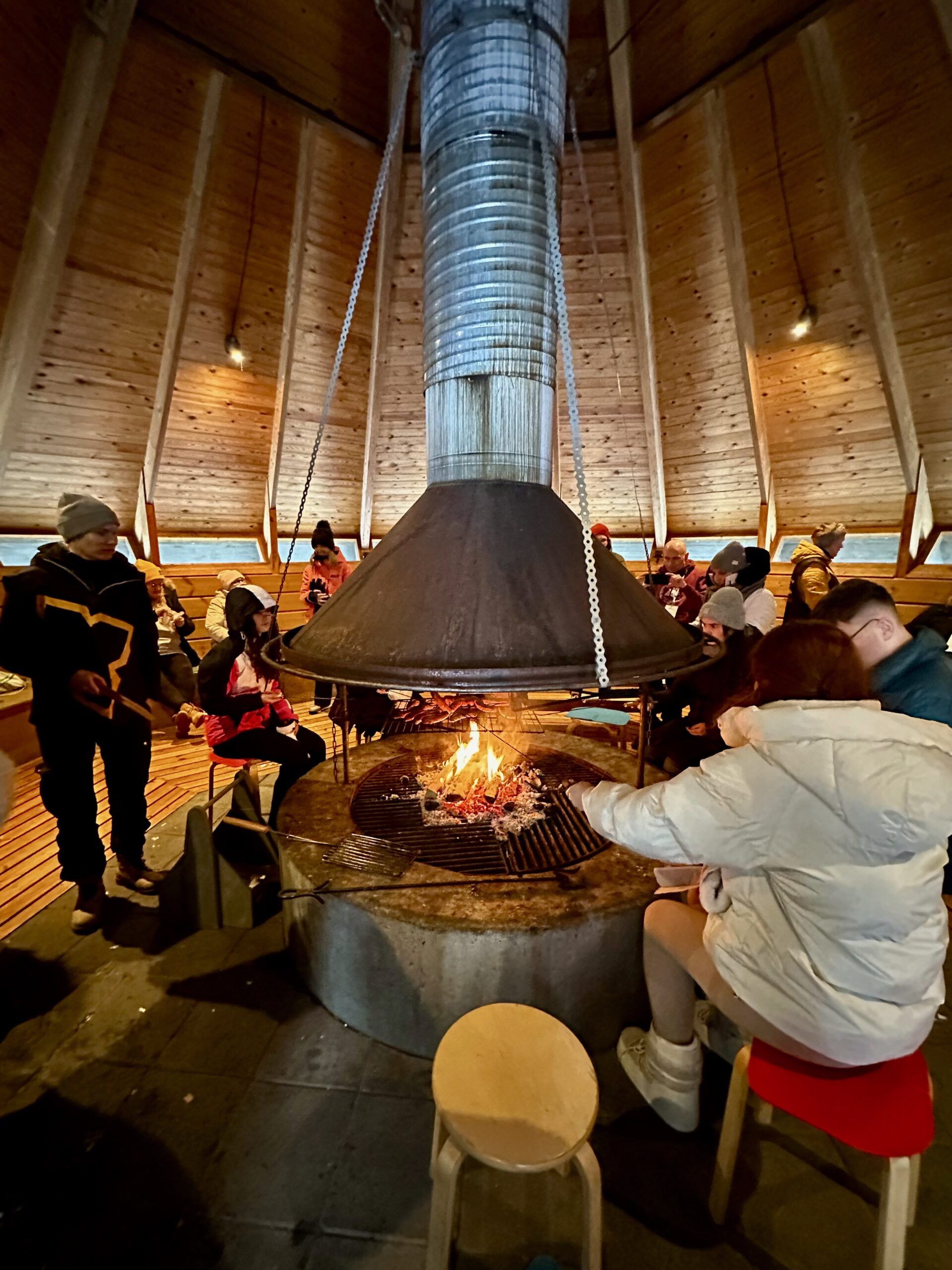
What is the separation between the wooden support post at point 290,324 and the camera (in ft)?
18.6

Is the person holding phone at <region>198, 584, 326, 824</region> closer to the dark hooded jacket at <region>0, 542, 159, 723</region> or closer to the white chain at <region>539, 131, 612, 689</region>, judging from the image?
the dark hooded jacket at <region>0, 542, 159, 723</region>

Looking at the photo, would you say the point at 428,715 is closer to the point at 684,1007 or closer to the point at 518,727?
the point at 518,727

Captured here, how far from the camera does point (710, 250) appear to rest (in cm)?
609

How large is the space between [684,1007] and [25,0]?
683 centimetres

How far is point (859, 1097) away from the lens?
4.43 feet

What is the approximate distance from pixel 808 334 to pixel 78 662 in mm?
7330

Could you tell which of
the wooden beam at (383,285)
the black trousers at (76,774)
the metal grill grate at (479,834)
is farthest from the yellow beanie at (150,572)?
the metal grill grate at (479,834)

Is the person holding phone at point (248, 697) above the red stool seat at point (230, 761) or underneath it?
above

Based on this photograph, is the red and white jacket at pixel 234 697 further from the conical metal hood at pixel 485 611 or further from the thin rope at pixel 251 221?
the thin rope at pixel 251 221

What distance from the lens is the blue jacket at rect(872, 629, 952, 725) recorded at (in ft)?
7.04

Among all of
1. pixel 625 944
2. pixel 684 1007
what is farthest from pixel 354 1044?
pixel 684 1007

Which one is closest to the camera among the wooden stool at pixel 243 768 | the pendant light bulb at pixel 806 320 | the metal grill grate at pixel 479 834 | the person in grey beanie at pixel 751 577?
the metal grill grate at pixel 479 834

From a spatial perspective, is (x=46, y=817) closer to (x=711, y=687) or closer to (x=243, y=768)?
(x=243, y=768)

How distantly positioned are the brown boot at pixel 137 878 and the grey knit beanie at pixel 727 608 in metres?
3.53
